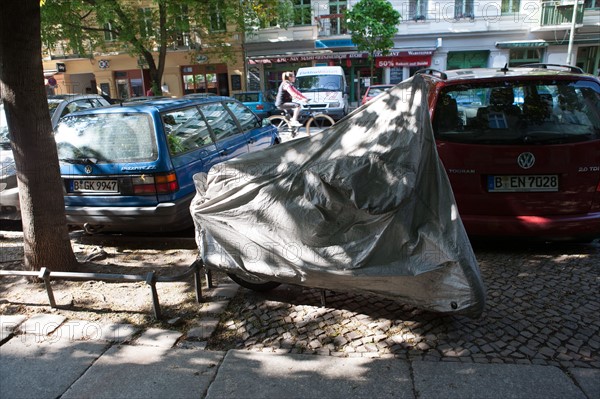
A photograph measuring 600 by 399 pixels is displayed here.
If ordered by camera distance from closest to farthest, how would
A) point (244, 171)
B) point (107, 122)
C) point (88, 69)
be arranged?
1. point (244, 171)
2. point (107, 122)
3. point (88, 69)

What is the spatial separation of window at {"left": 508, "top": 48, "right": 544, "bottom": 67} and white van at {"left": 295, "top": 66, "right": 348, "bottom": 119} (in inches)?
533

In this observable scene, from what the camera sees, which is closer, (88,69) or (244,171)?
(244,171)

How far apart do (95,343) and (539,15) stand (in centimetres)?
2888

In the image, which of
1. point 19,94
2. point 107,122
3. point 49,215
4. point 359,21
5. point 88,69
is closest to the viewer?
point 19,94

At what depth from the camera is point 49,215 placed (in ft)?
14.1

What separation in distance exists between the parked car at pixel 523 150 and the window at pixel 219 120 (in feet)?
9.95

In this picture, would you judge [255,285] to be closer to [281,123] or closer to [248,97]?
[281,123]

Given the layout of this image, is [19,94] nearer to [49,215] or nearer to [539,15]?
[49,215]

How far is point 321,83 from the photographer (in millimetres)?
18984

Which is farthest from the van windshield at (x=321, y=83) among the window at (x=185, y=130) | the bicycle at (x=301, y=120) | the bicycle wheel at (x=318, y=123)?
the window at (x=185, y=130)

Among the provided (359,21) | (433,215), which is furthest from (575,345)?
(359,21)

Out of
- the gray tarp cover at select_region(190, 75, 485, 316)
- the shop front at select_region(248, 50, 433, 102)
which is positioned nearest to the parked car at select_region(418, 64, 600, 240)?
the gray tarp cover at select_region(190, 75, 485, 316)

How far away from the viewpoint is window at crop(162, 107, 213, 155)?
5.21 meters

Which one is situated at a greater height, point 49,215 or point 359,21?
point 359,21
